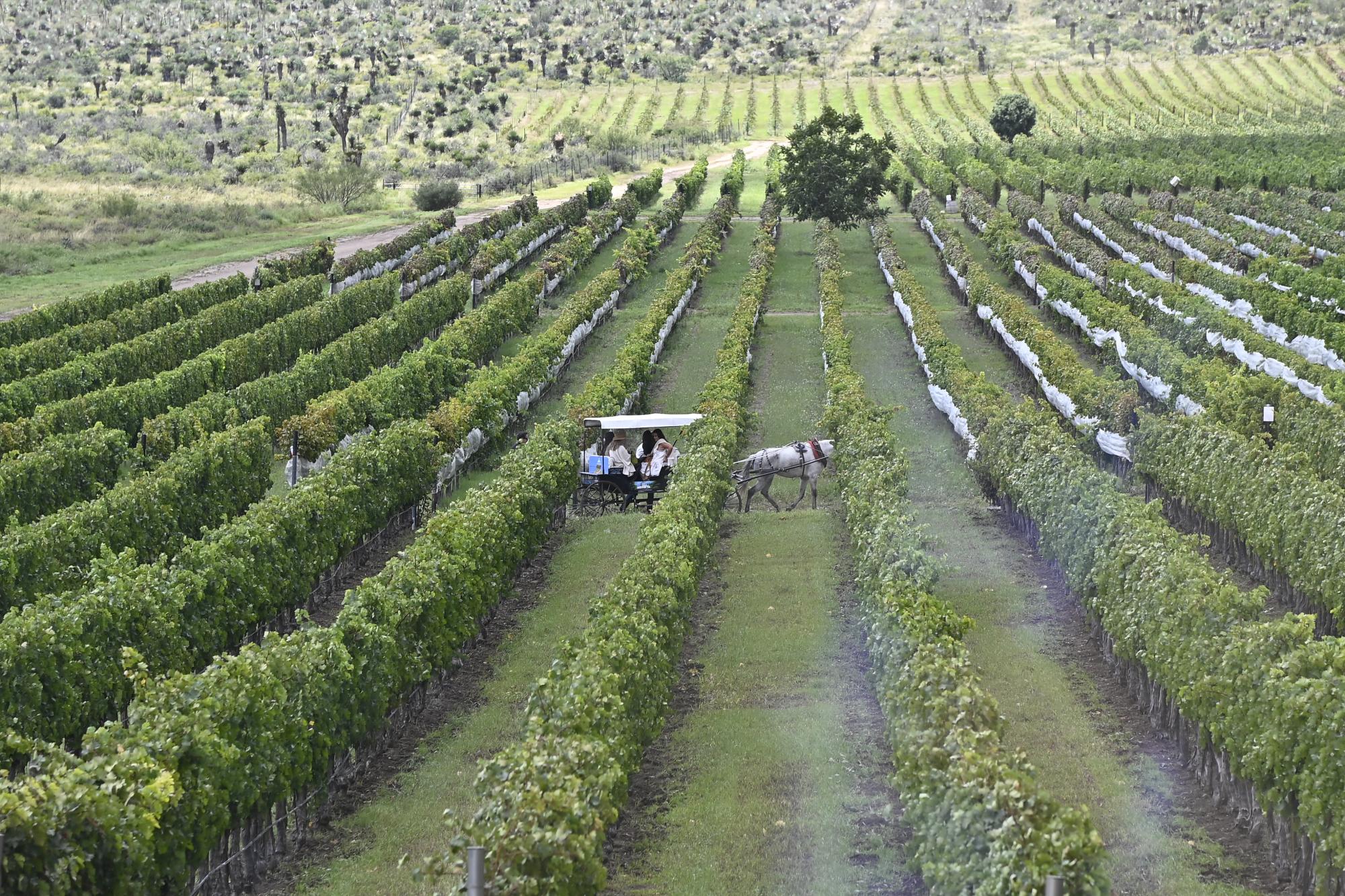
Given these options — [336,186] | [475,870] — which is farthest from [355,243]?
[475,870]

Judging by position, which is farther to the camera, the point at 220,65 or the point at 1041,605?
the point at 220,65

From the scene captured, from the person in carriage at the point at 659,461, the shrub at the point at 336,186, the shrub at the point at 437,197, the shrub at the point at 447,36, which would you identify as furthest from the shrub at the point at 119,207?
Answer: the shrub at the point at 447,36

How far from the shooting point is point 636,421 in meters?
34.5

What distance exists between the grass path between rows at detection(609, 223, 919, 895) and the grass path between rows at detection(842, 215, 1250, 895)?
2.09 m

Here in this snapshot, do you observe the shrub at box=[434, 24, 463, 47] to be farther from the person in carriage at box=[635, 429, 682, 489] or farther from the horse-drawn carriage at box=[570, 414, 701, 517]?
the person in carriage at box=[635, 429, 682, 489]

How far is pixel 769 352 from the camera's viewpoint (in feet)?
174

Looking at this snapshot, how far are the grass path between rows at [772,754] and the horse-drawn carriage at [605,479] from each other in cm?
290

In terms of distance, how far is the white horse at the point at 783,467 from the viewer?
34219mm

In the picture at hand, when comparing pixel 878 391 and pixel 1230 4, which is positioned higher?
pixel 1230 4

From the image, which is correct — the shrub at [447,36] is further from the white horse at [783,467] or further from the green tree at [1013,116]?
the white horse at [783,467]

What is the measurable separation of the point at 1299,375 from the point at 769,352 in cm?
A: 1725

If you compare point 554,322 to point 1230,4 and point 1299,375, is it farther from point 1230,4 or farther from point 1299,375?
point 1230,4

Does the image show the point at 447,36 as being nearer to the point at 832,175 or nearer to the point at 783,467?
the point at 832,175

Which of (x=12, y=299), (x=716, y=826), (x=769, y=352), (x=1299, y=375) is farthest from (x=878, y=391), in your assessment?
(x=12, y=299)
